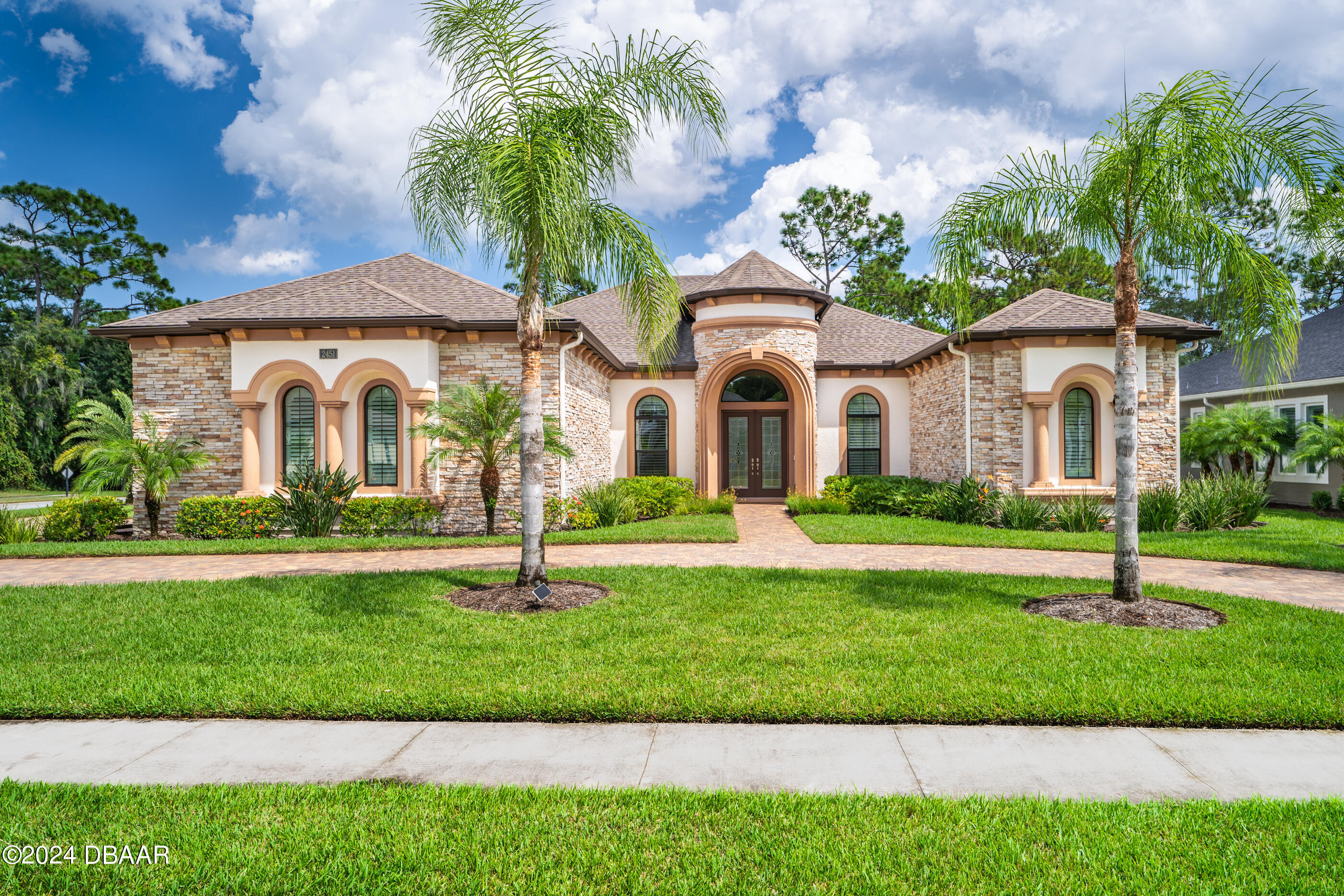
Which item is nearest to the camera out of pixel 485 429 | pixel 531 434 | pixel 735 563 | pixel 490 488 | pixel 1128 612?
pixel 1128 612

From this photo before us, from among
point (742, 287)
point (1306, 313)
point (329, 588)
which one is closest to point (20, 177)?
point (742, 287)

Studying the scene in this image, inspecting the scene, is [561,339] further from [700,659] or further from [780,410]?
[700,659]

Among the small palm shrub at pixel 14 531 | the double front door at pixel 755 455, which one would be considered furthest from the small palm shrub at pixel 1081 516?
the small palm shrub at pixel 14 531

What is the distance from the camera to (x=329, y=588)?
317 inches

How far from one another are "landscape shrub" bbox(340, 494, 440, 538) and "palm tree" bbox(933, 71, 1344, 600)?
10.6 meters

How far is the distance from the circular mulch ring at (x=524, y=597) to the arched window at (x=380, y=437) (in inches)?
286

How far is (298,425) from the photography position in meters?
14.6

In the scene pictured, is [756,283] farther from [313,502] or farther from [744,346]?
[313,502]

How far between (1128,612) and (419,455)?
484 inches

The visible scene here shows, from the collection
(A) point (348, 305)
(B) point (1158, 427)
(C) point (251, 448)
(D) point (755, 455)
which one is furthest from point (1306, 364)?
(C) point (251, 448)

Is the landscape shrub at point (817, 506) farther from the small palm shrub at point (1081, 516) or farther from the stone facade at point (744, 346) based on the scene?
the small palm shrub at point (1081, 516)

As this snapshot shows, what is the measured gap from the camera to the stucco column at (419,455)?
13.9 m

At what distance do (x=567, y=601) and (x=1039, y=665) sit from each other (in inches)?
180

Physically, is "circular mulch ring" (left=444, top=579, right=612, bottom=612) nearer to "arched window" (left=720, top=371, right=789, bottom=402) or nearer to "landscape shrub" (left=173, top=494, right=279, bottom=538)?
"landscape shrub" (left=173, top=494, right=279, bottom=538)
